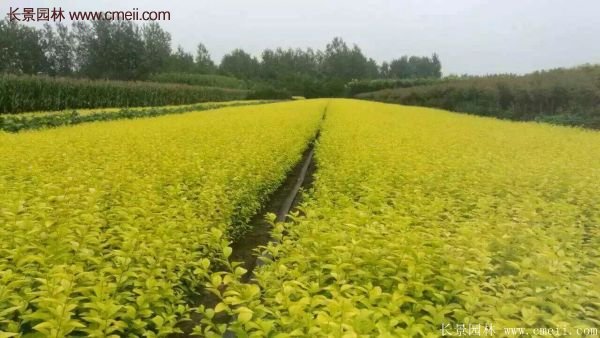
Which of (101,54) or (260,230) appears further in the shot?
(101,54)

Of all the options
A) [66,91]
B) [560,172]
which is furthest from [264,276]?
[66,91]

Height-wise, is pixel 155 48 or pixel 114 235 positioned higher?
pixel 155 48

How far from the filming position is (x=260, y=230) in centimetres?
639

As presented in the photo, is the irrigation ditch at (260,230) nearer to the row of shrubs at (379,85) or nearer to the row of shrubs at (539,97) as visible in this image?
the row of shrubs at (539,97)

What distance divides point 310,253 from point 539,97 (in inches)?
947

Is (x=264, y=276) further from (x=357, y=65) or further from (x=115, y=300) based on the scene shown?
(x=357, y=65)

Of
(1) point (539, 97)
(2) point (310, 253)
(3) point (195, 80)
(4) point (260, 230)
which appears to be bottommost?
(4) point (260, 230)

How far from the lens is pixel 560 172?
5.52 m

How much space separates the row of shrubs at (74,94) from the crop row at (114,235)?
1437 cm

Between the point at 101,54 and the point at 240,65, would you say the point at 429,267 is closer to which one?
the point at 101,54

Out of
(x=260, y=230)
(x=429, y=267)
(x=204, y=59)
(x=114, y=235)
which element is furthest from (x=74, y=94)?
(x=204, y=59)

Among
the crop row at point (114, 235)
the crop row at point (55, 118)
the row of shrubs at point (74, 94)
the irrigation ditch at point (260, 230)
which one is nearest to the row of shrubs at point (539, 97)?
the irrigation ditch at point (260, 230)

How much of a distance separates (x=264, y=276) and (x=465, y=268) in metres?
1.02

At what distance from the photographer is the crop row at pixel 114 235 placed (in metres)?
1.91
